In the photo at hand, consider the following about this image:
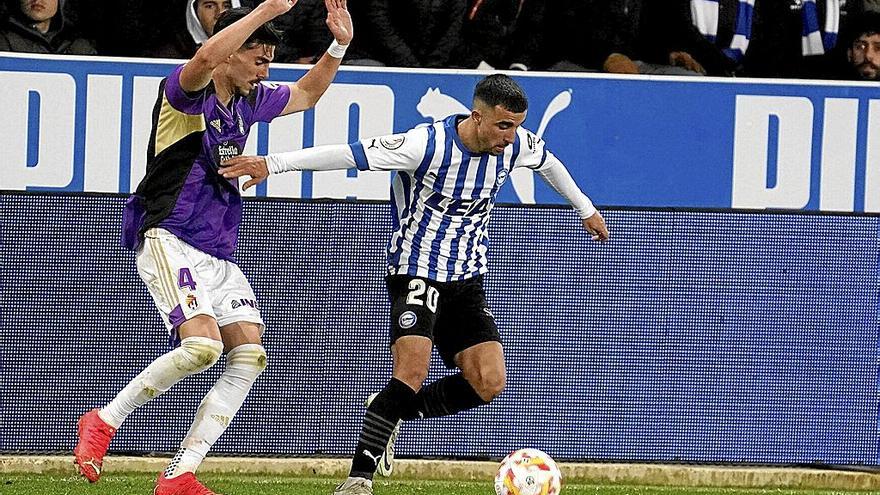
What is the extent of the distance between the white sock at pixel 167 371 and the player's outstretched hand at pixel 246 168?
71cm

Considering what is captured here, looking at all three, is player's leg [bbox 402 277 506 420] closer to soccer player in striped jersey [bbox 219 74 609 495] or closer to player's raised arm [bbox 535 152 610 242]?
soccer player in striped jersey [bbox 219 74 609 495]

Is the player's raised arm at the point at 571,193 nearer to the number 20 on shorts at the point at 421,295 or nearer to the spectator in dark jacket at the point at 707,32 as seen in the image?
the number 20 on shorts at the point at 421,295

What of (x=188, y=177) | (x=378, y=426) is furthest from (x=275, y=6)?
(x=378, y=426)

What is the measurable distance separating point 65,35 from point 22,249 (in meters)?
1.27

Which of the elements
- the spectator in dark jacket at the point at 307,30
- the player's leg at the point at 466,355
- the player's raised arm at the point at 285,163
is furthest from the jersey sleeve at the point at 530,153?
the spectator in dark jacket at the point at 307,30

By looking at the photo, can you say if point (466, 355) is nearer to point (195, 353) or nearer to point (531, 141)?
point (531, 141)

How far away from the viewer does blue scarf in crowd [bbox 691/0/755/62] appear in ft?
28.8

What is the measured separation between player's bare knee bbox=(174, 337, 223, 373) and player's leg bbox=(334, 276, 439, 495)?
0.77 metres

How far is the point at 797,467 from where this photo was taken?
26.2 feet

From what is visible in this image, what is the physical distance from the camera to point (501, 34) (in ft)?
28.1

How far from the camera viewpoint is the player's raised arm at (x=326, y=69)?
6793 mm

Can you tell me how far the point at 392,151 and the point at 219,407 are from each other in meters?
1.37

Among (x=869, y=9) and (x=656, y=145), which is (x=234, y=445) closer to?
(x=656, y=145)

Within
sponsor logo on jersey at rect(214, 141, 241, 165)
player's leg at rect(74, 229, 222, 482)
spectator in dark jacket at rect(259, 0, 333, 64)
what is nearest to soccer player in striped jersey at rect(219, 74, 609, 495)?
sponsor logo on jersey at rect(214, 141, 241, 165)
